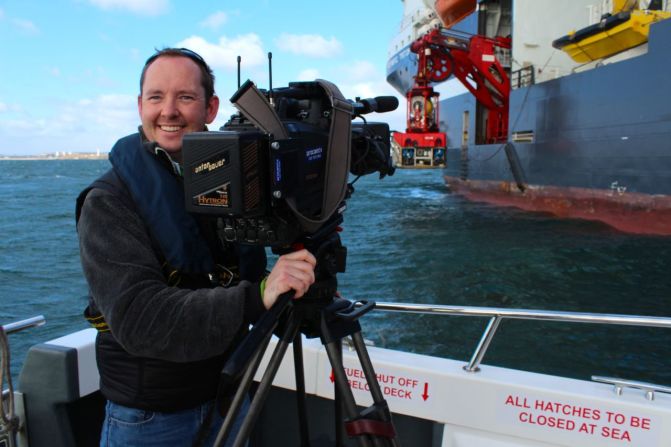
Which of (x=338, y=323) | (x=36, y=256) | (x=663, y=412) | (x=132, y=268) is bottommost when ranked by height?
(x=36, y=256)

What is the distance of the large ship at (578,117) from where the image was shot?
1111 centimetres

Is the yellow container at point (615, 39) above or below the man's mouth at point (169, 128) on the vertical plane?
above

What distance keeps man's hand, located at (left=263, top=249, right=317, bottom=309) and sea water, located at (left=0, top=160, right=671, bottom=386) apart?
A: 16.2 ft

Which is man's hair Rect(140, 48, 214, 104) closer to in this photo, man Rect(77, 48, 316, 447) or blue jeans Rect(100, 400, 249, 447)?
man Rect(77, 48, 316, 447)

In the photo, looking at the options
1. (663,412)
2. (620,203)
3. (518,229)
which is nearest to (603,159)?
(620,203)

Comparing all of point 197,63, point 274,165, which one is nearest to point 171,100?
point 197,63

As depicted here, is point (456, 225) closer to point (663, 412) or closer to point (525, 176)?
point (525, 176)

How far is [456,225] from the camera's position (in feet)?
49.2

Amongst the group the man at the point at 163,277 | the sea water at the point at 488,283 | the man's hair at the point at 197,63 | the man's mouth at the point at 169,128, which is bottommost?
the sea water at the point at 488,283

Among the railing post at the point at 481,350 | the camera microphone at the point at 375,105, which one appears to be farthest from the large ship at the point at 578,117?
the camera microphone at the point at 375,105

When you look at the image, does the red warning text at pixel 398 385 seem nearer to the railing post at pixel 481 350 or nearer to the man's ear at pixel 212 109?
the railing post at pixel 481 350

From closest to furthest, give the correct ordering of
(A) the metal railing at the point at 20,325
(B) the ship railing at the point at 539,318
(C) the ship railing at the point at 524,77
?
(A) the metal railing at the point at 20,325
(B) the ship railing at the point at 539,318
(C) the ship railing at the point at 524,77

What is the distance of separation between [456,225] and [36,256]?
36.7ft

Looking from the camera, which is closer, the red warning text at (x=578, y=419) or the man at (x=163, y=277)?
the man at (x=163, y=277)
